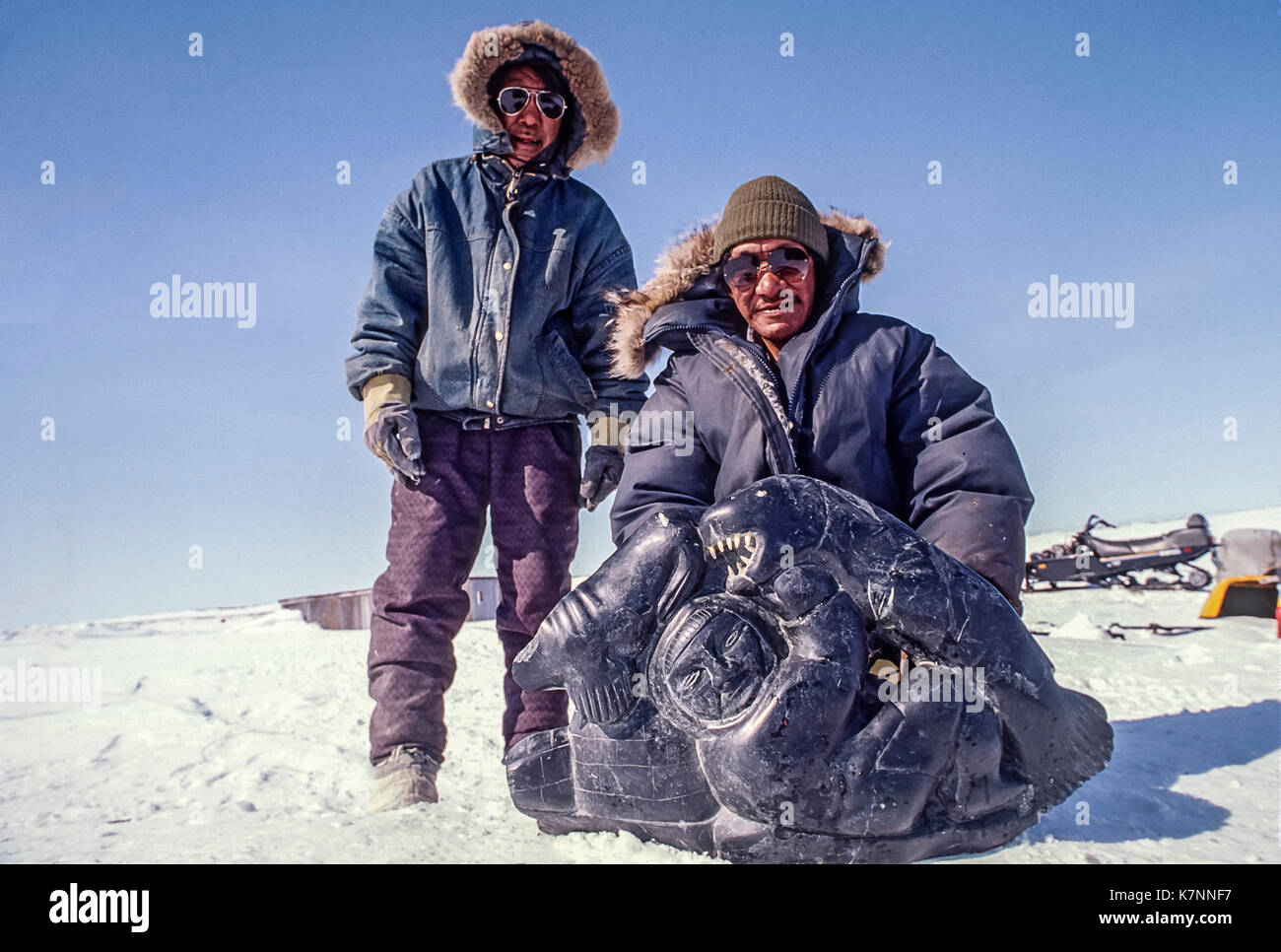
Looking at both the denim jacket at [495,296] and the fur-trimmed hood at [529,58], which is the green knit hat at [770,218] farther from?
the fur-trimmed hood at [529,58]

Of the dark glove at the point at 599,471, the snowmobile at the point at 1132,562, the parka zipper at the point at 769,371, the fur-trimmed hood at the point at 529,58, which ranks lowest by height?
the snowmobile at the point at 1132,562

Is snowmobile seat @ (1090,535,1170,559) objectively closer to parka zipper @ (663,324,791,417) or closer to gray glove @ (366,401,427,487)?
parka zipper @ (663,324,791,417)

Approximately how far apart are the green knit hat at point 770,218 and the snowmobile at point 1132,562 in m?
6.39

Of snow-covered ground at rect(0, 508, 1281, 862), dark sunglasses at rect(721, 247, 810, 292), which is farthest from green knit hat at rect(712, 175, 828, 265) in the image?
snow-covered ground at rect(0, 508, 1281, 862)

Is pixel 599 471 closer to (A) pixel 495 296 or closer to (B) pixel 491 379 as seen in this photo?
(B) pixel 491 379

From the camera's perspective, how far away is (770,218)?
2.31m

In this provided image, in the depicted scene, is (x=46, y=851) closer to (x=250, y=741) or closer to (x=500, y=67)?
(x=250, y=741)

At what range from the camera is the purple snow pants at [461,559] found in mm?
2518

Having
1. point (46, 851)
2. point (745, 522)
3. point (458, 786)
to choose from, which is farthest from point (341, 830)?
point (745, 522)

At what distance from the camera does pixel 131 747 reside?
3100 mm

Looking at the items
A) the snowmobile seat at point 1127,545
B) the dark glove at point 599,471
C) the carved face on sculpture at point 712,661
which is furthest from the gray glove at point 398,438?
the snowmobile seat at point 1127,545

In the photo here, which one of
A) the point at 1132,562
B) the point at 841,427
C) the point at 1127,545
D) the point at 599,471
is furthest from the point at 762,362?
the point at 1127,545

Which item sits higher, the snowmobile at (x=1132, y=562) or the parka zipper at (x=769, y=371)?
the parka zipper at (x=769, y=371)
